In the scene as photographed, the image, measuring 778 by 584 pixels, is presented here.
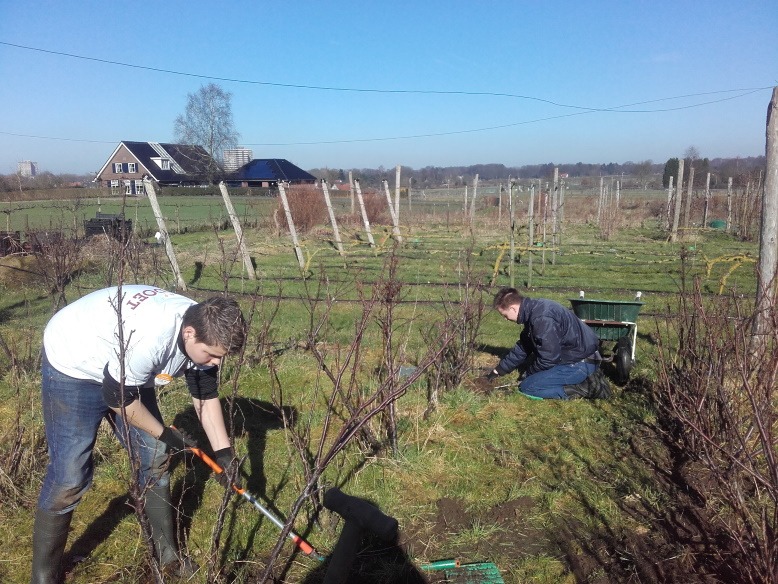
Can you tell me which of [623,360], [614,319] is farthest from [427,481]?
[614,319]

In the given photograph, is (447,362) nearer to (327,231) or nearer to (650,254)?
(650,254)

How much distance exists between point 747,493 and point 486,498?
4.30 ft

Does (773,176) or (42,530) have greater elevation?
(773,176)

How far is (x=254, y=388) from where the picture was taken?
4949 mm

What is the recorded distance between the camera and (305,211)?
19375 mm

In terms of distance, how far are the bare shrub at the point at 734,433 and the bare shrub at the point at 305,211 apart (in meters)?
15.8

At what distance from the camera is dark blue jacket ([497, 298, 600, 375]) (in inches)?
179

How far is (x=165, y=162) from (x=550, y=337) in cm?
3575

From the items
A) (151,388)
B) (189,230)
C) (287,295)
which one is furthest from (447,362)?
(189,230)

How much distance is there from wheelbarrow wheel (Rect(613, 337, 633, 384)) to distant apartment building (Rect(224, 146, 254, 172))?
40123 mm

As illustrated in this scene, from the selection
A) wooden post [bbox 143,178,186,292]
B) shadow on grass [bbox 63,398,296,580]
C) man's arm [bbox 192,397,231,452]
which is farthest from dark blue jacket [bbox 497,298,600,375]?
wooden post [bbox 143,178,186,292]

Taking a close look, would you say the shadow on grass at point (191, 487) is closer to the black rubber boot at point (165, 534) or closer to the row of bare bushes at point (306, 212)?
the black rubber boot at point (165, 534)

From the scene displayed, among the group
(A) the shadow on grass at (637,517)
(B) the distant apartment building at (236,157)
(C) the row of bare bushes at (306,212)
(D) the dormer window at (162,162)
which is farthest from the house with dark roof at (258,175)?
(A) the shadow on grass at (637,517)

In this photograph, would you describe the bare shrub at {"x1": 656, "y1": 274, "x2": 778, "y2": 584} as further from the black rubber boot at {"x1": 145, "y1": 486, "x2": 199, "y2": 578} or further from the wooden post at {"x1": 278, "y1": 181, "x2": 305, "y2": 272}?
the wooden post at {"x1": 278, "y1": 181, "x2": 305, "y2": 272}
